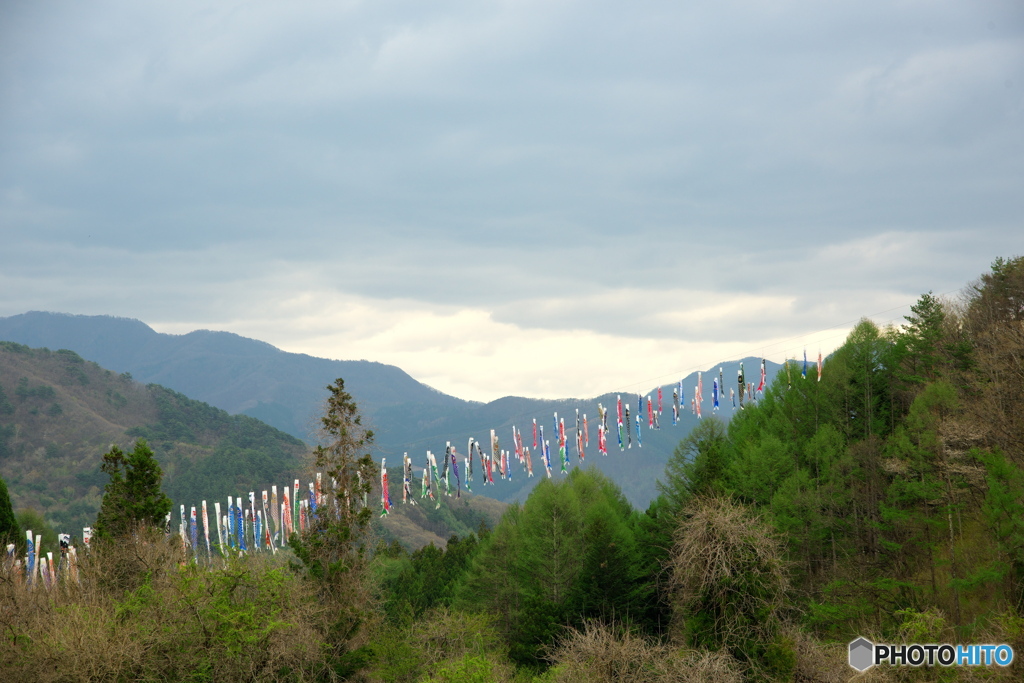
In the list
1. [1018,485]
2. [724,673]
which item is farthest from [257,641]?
[1018,485]

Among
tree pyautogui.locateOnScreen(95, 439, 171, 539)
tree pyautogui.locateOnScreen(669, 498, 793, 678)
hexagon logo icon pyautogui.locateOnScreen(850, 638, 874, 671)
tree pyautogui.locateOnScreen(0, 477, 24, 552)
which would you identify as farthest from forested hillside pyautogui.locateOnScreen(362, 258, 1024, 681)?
tree pyautogui.locateOnScreen(0, 477, 24, 552)

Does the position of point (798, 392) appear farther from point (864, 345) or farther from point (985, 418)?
point (985, 418)

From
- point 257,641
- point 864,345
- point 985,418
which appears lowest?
point 257,641

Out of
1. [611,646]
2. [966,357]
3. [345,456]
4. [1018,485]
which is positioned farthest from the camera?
[966,357]

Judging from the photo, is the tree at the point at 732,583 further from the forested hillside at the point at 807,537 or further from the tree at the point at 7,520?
the tree at the point at 7,520

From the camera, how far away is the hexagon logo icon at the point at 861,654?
28.5 metres

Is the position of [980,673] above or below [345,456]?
below

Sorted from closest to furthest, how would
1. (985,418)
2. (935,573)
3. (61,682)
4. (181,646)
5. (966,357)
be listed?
(61,682) → (181,646) → (985,418) → (935,573) → (966,357)

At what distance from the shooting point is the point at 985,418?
4134cm

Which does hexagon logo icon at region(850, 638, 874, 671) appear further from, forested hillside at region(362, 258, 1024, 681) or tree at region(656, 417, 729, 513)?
tree at region(656, 417, 729, 513)

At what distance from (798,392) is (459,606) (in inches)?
1164

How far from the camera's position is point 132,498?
41.2 meters

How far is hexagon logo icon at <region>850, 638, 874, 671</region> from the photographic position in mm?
28500
